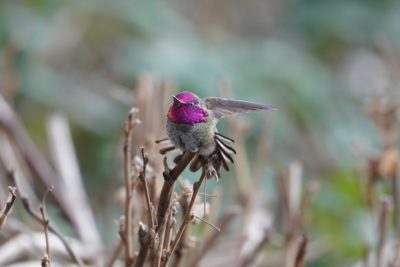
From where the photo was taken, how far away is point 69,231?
145 centimetres

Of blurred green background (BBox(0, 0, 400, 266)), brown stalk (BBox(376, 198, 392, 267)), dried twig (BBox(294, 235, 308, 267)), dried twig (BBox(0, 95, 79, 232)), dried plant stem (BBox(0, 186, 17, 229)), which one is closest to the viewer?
dried plant stem (BBox(0, 186, 17, 229))

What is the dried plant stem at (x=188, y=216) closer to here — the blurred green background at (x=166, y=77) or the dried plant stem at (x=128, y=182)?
the dried plant stem at (x=128, y=182)

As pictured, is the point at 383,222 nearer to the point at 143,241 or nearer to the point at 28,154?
the point at 143,241

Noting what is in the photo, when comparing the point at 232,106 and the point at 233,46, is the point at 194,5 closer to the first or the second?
the point at 233,46

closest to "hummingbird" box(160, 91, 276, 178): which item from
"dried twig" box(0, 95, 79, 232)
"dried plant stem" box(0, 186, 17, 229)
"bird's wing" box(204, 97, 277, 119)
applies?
"bird's wing" box(204, 97, 277, 119)

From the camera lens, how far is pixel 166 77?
1662mm

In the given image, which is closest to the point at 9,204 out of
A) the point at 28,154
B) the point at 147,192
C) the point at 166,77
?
the point at 147,192

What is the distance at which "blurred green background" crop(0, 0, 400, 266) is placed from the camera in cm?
179

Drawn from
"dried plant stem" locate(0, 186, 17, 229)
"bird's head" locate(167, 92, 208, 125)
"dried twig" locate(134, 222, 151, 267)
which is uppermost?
"bird's head" locate(167, 92, 208, 125)

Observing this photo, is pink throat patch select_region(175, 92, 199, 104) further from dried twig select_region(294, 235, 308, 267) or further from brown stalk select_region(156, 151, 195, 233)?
dried twig select_region(294, 235, 308, 267)

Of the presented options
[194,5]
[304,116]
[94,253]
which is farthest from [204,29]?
[94,253]

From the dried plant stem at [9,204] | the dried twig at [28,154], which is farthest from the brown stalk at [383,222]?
the dried twig at [28,154]

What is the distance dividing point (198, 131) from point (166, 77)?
1069 millimetres

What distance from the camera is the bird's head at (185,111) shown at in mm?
600
